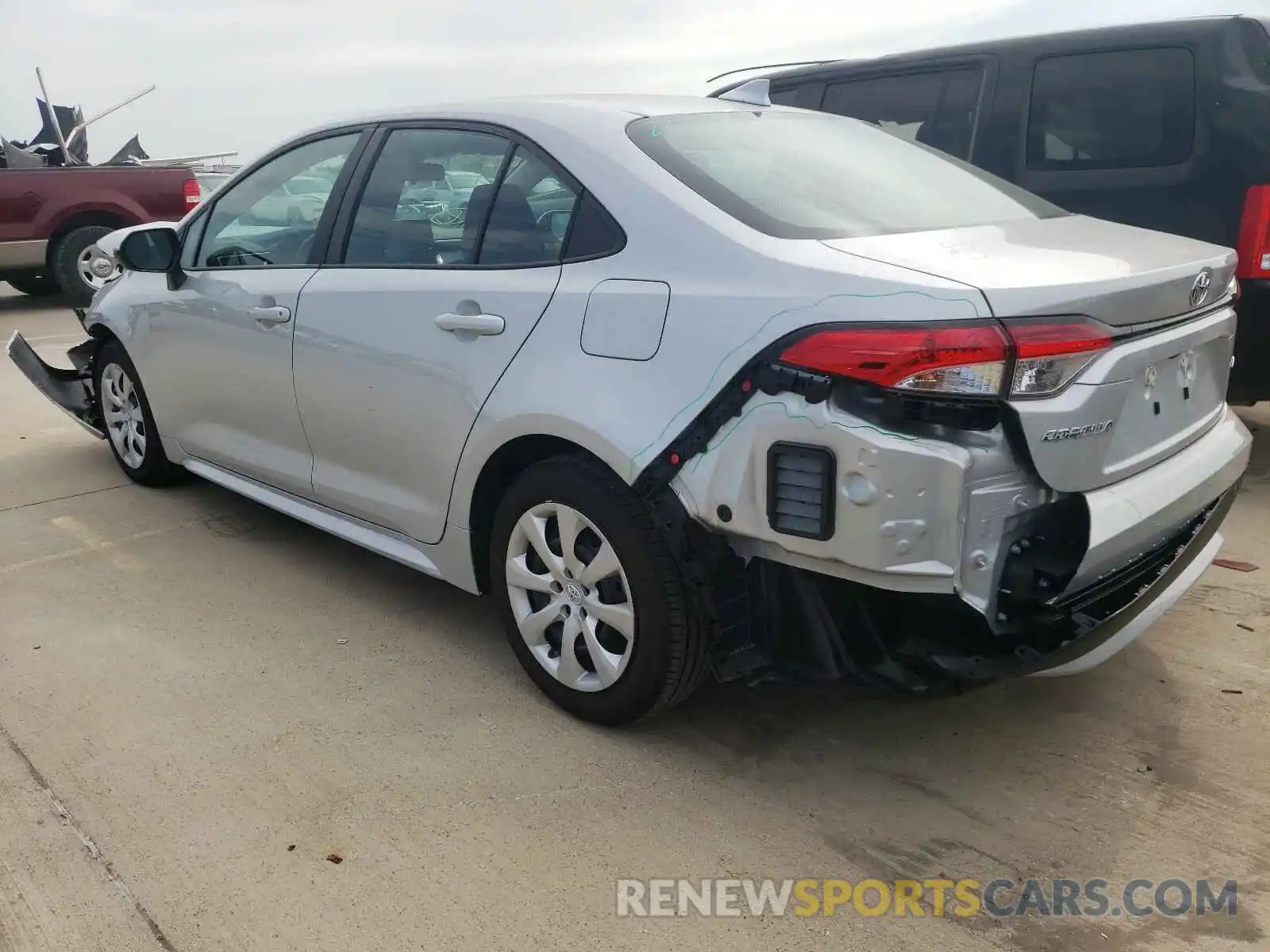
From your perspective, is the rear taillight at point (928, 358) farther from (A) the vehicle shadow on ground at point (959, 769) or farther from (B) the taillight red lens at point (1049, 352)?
(A) the vehicle shadow on ground at point (959, 769)

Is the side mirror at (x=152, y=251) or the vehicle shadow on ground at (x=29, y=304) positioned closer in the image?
the side mirror at (x=152, y=251)

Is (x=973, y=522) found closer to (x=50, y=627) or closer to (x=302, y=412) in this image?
(x=302, y=412)

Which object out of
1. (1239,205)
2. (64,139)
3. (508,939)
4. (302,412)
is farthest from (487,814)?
(64,139)

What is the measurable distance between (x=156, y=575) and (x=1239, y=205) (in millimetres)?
4373

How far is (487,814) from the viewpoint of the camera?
2537mm

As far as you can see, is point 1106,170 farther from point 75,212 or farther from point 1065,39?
point 75,212

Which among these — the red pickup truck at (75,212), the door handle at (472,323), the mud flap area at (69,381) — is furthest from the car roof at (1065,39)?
the red pickup truck at (75,212)

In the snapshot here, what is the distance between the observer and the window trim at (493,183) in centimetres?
279

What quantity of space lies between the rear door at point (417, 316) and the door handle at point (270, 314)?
0.08 meters

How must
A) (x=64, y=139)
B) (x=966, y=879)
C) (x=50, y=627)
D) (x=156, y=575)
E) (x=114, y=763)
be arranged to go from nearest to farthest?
1. (x=966, y=879)
2. (x=114, y=763)
3. (x=50, y=627)
4. (x=156, y=575)
5. (x=64, y=139)

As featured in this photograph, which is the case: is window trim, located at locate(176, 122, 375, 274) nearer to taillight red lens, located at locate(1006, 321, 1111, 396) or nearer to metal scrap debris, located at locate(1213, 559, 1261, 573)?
taillight red lens, located at locate(1006, 321, 1111, 396)

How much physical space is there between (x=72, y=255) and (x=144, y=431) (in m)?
7.00

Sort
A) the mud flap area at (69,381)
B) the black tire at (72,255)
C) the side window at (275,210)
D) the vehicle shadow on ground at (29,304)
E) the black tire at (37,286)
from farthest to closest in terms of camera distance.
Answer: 1. the black tire at (37,286)
2. the vehicle shadow on ground at (29,304)
3. the black tire at (72,255)
4. the mud flap area at (69,381)
5. the side window at (275,210)

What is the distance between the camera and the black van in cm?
419
